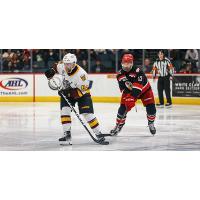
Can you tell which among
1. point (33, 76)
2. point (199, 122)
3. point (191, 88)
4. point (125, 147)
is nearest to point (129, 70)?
point (125, 147)

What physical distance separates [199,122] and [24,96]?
6297mm

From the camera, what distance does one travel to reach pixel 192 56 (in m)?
13.4

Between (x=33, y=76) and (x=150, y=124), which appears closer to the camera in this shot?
(x=150, y=124)

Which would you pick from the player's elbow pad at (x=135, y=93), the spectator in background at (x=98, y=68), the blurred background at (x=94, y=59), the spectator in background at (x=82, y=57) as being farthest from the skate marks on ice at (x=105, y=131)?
the spectator in background at (x=82, y=57)

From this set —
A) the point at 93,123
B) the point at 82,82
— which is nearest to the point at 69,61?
the point at 82,82

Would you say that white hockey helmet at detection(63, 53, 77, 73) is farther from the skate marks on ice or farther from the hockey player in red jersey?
the skate marks on ice

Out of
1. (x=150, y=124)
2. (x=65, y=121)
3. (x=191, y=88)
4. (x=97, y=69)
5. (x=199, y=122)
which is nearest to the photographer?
(x=65, y=121)

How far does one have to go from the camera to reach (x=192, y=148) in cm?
659

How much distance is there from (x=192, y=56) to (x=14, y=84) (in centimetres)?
477

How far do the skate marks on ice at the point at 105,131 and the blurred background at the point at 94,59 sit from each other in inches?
80.8

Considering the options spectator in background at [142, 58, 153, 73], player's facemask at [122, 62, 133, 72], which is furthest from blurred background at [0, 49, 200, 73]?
player's facemask at [122, 62, 133, 72]

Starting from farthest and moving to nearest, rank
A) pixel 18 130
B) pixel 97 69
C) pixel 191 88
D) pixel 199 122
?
pixel 97 69, pixel 191 88, pixel 199 122, pixel 18 130

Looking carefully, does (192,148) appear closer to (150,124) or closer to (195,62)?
(150,124)

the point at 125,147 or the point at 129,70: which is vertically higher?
the point at 129,70
